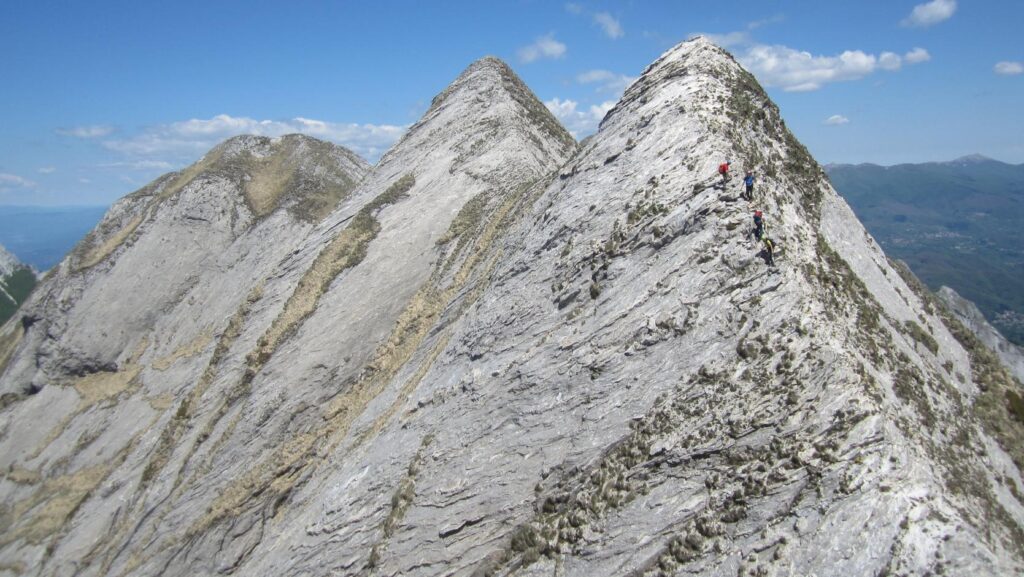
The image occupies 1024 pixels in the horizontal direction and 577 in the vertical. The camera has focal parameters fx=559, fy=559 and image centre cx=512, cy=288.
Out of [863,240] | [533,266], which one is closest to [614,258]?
[533,266]

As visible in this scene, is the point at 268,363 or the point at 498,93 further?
the point at 498,93

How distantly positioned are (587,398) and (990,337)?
47.8 m

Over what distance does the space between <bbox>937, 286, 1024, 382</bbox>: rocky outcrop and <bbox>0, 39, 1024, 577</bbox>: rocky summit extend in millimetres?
18604

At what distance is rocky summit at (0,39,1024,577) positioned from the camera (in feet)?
42.8

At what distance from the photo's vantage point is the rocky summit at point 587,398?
1303 centimetres

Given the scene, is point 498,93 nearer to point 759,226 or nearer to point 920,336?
point 759,226

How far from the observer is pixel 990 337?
4697 cm

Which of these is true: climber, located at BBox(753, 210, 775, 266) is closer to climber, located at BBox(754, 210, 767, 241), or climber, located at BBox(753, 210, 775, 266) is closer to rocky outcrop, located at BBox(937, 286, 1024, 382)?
climber, located at BBox(754, 210, 767, 241)

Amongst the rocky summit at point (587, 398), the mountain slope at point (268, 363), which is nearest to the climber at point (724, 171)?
the rocky summit at point (587, 398)

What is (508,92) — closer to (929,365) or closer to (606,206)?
(606,206)

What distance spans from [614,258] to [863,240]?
13.1m

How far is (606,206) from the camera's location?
2202 centimetres

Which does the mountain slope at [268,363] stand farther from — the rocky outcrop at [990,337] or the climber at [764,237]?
the rocky outcrop at [990,337]

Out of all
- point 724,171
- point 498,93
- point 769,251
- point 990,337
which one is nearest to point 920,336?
point 769,251
